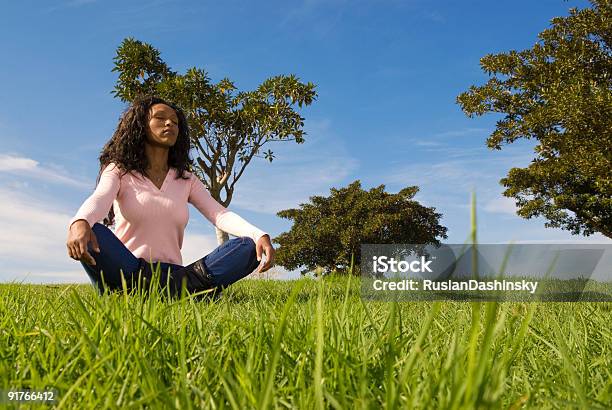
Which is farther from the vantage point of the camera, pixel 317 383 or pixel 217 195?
pixel 217 195

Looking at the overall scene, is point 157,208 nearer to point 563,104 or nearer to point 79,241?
point 79,241

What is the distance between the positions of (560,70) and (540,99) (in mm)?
1127

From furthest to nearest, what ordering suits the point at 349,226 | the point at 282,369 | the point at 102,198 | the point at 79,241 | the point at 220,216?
the point at 349,226 → the point at 220,216 → the point at 102,198 → the point at 79,241 → the point at 282,369

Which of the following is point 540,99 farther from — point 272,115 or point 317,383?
point 317,383

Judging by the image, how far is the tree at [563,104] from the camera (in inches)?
483

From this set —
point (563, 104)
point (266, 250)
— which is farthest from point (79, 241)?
point (563, 104)

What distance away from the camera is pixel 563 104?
12.2 metres

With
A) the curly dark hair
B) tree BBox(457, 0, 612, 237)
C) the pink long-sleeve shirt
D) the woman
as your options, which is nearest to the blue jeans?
the woman

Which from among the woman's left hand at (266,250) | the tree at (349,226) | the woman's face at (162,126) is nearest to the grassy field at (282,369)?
the woman's left hand at (266,250)

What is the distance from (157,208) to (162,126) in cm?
71

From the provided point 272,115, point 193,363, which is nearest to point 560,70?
point 272,115

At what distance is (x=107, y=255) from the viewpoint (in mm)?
4246

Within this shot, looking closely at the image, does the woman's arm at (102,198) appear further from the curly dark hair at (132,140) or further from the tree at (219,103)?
the tree at (219,103)

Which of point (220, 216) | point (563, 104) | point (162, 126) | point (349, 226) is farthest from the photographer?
point (349, 226)
